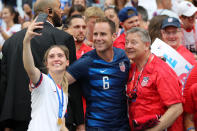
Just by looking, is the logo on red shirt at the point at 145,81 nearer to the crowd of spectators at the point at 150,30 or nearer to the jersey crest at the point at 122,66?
the crowd of spectators at the point at 150,30

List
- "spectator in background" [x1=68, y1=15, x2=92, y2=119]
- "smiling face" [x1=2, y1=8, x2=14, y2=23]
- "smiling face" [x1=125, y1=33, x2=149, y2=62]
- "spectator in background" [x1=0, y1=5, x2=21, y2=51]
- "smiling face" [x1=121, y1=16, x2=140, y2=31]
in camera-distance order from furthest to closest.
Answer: "smiling face" [x1=2, y1=8, x2=14, y2=23], "spectator in background" [x1=0, y1=5, x2=21, y2=51], "smiling face" [x1=121, y1=16, x2=140, y2=31], "spectator in background" [x1=68, y1=15, x2=92, y2=119], "smiling face" [x1=125, y1=33, x2=149, y2=62]

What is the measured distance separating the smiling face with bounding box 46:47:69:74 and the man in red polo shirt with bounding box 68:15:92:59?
1.64m

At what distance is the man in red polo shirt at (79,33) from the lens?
6.10 meters

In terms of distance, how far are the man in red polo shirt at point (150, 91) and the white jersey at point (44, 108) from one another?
101 cm

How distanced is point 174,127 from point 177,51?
132cm

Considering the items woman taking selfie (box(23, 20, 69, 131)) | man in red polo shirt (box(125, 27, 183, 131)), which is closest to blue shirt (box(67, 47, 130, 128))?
man in red polo shirt (box(125, 27, 183, 131))

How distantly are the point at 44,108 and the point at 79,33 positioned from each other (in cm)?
238

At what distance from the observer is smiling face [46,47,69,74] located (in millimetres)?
4323

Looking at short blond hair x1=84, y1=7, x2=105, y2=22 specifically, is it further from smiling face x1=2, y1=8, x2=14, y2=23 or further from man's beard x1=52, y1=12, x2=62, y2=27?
smiling face x1=2, y1=8, x2=14, y2=23

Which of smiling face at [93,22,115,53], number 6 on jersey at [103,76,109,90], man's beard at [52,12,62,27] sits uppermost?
man's beard at [52,12,62,27]

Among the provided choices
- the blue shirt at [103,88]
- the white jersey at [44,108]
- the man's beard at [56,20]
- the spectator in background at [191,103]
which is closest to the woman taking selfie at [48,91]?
the white jersey at [44,108]

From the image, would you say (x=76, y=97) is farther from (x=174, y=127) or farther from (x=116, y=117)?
(x=174, y=127)

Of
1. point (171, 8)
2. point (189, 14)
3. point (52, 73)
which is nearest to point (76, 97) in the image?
point (52, 73)

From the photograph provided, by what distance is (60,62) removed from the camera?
436 cm
